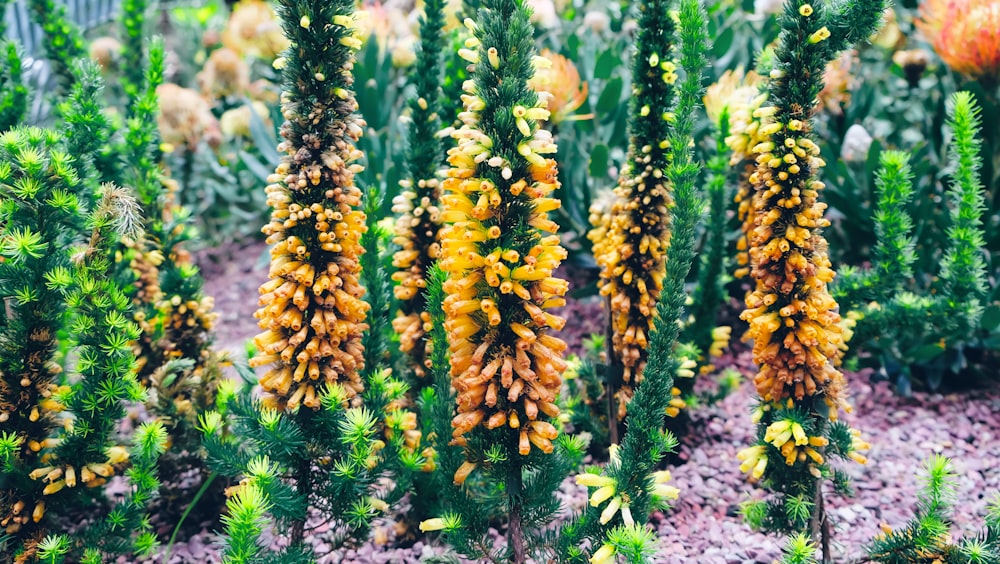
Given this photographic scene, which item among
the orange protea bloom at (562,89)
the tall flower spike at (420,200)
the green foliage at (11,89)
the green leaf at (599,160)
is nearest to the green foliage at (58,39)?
the green foliage at (11,89)

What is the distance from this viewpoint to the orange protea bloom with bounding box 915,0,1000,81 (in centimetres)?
312

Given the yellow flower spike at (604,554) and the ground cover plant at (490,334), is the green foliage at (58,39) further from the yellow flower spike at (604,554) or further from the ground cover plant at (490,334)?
the yellow flower spike at (604,554)

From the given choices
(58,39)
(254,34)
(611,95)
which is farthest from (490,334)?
(254,34)

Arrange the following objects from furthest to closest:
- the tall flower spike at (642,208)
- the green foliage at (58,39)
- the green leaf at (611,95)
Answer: the green leaf at (611,95) < the green foliage at (58,39) < the tall flower spike at (642,208)

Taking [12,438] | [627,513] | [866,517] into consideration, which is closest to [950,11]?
[866,517]

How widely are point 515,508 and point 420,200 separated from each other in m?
0.97

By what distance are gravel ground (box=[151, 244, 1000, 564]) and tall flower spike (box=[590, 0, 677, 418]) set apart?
1.54 ft

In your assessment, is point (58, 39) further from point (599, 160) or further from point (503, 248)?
point (503, 248)

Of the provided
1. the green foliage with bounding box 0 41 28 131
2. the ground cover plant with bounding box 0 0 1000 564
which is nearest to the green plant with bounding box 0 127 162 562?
the ground cover plant with bounding box 0 0 1000 564

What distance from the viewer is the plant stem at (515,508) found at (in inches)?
76.4

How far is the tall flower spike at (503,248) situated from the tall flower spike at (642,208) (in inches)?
19.7

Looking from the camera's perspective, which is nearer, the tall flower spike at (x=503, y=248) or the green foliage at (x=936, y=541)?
the tall flower spike at (x=503, y=248)

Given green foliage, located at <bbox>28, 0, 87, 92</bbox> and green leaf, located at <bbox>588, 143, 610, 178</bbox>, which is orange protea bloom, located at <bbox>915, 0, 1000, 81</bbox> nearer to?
green leaf, located at <bbox>588, 143, 610, 178</bbox>

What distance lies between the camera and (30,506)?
6.93 feet
